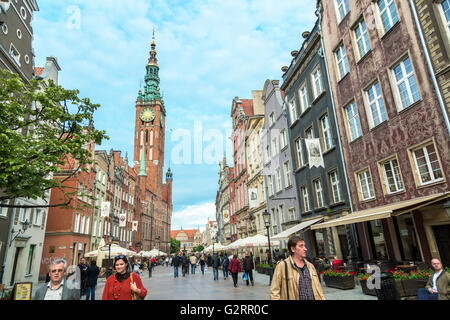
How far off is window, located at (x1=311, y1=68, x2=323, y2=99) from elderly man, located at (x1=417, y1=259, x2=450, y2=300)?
1413 cm

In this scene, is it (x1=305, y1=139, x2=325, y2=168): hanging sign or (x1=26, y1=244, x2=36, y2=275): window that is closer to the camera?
(x1=305, y1=139, x2=325, y2=168): hanging sign

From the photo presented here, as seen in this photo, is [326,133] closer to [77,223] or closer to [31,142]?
[31,142]

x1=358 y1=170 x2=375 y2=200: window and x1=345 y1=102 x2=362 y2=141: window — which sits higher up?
x1=345 y1=102 x2=362 y2=141: window

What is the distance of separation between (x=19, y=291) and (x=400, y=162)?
13.0 metres

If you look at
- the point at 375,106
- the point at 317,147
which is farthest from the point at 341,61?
the point at 317,147

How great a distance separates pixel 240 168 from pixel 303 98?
20217 mm

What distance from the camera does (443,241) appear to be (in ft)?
33.3

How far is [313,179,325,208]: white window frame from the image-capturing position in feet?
61.6

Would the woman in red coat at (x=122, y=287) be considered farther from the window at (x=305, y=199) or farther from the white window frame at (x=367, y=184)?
the window at (x=305, y=199)

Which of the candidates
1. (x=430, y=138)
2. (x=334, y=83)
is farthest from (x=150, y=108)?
(x=430, y=138)

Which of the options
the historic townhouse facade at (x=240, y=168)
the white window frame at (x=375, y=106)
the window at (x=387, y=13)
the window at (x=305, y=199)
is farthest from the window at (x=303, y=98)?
the historic townhouse facade at (x=240, y=168)

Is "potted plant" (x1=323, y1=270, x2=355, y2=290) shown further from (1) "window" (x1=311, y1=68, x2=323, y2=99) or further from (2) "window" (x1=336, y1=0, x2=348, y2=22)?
(2) "window" (x1=336, y1=0, x2=348, y2=22)

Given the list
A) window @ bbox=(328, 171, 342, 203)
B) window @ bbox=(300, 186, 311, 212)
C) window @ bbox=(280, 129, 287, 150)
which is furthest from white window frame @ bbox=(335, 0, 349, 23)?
window @ bbox=(300, 186, 311, 212)

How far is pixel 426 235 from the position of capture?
10.6 meters
